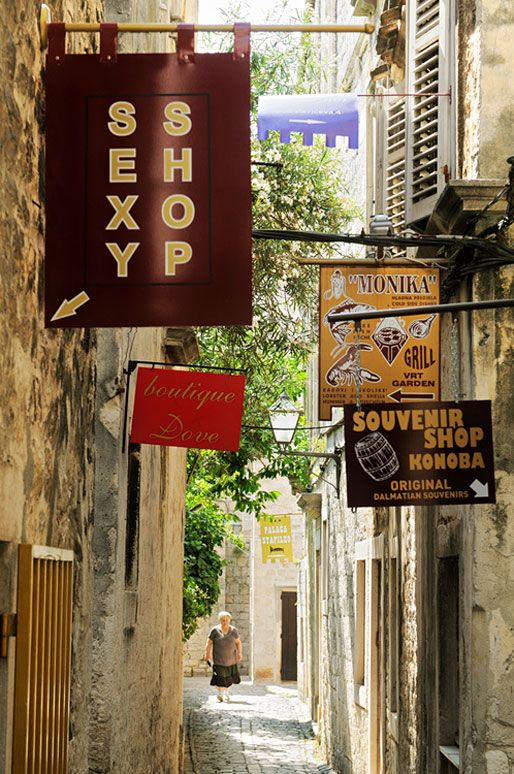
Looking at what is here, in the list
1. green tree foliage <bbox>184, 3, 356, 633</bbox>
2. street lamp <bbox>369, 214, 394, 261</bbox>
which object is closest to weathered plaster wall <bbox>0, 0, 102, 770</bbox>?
street lamp <bbox>369, 214, 394, 261</bbox>

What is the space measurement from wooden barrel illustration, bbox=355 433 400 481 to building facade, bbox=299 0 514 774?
0.58m

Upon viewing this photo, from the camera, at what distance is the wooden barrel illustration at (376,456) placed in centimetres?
752

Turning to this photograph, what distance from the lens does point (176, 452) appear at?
42.2ft

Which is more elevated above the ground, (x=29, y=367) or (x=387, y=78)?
(x=387, y=78)

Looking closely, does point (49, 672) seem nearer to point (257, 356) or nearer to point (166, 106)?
point (166, 106)

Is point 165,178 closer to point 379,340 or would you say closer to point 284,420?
point 379,340

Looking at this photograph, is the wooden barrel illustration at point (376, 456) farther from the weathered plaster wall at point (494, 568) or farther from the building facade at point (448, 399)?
the weathered plaster wall at point (494, 568)

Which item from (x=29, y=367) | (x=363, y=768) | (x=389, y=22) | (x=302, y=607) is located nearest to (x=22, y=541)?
(x=29, y=367)

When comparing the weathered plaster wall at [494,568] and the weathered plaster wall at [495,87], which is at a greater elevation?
the weathered plaster wall at [495,87]

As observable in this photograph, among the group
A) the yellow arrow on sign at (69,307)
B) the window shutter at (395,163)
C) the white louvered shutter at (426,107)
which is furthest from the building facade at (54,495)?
the window shutter at (395,163)

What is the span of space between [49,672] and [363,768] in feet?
30.0

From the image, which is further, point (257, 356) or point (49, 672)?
point (257, 356)

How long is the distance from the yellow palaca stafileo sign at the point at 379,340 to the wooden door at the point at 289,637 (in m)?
23.8

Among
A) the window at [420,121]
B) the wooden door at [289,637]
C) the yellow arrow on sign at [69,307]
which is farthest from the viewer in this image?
the wooden door at [289,637]
